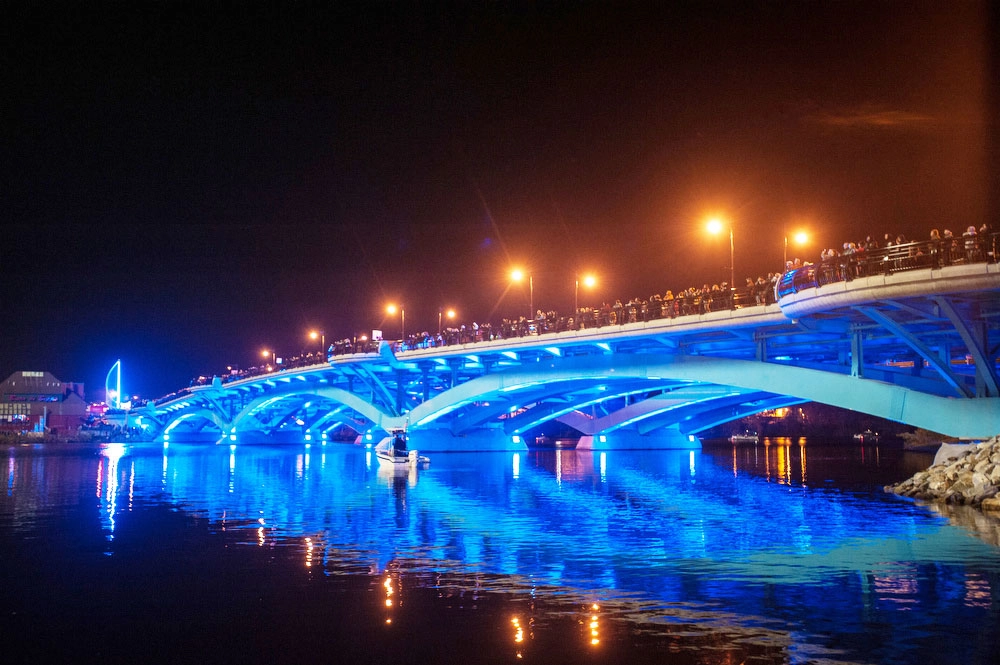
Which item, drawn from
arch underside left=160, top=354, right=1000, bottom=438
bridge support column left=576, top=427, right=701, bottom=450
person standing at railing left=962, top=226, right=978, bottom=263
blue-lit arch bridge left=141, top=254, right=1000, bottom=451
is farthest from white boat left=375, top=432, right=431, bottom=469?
person standing at railing left=962, top=226, right=978, bottom=263

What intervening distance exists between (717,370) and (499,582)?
35.1 m

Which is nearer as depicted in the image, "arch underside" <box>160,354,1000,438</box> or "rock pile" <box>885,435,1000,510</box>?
"rock pile" <box>885,435,1000,510</box>

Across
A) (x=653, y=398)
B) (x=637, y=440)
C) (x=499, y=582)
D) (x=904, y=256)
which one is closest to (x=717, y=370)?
(x=904, y=256)

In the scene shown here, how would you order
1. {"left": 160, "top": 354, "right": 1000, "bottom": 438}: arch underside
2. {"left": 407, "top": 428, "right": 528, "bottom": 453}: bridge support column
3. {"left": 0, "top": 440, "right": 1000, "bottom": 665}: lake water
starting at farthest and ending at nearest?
{"left": 407, "top": 428, "right": 528, "bottom": 453}: bridge support column, {"left": 160, "top": 354, "right": 1000, "bottom": 438}: arch underside, {"left": 0, "top": 440, "right": 1000, "bottom": 665}: lake water

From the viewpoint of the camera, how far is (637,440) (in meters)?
89.9

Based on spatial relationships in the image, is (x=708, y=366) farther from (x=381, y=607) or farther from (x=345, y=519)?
(x=381, y=607)

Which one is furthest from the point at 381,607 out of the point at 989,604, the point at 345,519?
the point at 345,519

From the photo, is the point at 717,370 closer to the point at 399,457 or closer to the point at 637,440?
the point at 399,457

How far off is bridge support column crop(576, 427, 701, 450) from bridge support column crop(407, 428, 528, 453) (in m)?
8.16

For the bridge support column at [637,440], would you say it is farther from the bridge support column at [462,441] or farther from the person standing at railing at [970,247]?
the person standing at railing at [970,247]

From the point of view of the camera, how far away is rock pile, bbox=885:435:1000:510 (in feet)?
93.4

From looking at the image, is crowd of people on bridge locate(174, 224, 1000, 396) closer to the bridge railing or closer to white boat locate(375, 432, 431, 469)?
the bridge railing

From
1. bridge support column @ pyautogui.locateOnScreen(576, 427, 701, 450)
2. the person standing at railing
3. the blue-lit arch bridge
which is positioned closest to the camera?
the person standing at railing

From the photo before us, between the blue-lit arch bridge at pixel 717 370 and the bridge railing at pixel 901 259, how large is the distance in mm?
238
